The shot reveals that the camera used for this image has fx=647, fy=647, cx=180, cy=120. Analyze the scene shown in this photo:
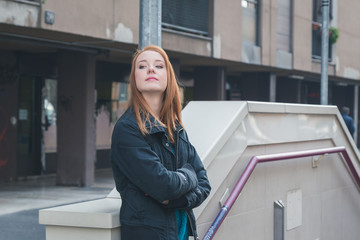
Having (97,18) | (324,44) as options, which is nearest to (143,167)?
(97,18)

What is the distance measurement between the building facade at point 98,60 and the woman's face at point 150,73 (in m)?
6.83

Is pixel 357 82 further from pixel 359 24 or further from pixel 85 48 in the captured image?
pixel 85 48

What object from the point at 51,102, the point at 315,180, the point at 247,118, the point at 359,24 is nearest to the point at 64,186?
the point at 51,102

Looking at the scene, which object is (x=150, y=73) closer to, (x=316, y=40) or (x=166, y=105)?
(x=166, y=105)

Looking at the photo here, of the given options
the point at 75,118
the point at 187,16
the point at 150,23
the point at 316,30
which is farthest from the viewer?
the point at 316,30

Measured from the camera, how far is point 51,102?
1589 cm

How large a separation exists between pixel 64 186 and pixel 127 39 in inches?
143

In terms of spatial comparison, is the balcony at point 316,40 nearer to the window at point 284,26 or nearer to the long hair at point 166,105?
the window at point 284,26

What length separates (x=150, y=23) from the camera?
675 cm

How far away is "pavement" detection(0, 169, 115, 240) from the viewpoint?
8442 millimetres

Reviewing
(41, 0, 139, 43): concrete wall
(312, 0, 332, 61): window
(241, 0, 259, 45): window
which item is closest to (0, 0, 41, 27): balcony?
(41, 0, 139, 43): concrete wall

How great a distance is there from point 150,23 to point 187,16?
8.25 metres

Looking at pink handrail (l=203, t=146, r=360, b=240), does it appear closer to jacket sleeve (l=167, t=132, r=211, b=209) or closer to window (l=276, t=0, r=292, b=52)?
jacket sleeve (l=167, t=132, r=211, b=209)

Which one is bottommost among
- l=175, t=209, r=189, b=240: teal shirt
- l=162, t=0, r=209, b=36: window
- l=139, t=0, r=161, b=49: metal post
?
l=175, t=209, r=189, b=240: teal shirt
